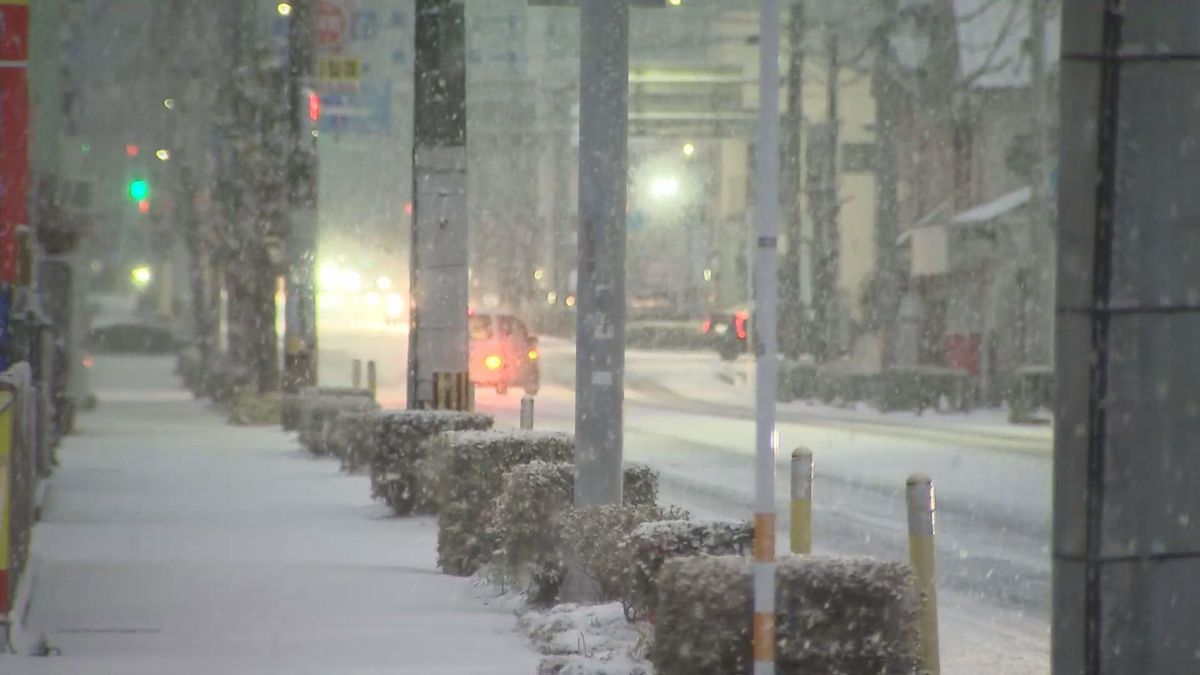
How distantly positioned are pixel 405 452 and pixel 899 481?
692 centimetres

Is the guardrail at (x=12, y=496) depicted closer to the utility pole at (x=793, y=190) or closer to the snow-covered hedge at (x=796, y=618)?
the snow-covered hedge at (x=796, y=618)

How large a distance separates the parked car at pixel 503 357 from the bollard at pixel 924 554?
103 ft

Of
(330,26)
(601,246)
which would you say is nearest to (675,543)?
(601,246)

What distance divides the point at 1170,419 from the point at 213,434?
Result: 24.2 m

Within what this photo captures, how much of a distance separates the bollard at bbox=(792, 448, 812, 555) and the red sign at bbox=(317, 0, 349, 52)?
1938 centimetres

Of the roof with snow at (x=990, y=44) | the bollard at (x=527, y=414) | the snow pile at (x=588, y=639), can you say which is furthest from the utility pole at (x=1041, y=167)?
the snow pile at (x=588, y=639)

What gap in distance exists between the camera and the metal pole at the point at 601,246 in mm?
10469

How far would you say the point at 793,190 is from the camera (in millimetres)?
49938

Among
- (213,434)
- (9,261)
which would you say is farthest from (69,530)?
(213,434)

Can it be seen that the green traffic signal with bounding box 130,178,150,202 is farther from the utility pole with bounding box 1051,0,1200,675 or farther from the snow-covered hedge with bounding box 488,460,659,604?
the utility pole with bounding box 1051,0,1200,675

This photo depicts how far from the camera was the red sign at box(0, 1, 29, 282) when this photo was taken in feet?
48.7

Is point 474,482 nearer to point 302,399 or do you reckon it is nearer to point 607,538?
point 607,538

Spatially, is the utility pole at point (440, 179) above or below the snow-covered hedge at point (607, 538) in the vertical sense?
above

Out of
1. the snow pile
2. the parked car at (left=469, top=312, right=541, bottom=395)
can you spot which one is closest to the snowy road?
the parked car at (left=469, top=312, right=541, bottom=395)
